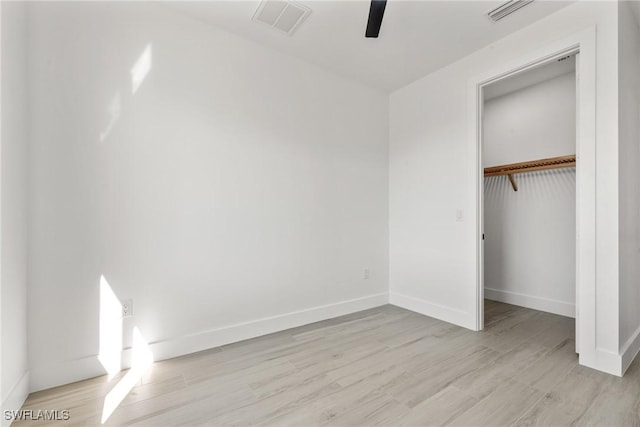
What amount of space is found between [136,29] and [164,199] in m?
1.25

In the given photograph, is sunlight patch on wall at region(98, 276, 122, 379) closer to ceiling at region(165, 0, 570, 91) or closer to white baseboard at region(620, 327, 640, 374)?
ceiling at region(165, 0, 570, 91)

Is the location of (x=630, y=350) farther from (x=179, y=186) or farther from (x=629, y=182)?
(x=179, y=186)

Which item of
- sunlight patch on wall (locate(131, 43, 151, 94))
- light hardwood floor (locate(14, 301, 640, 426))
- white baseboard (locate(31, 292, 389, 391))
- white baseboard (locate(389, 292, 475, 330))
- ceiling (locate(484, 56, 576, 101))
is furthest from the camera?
ceiling (locate(484, 56, 576, 101))

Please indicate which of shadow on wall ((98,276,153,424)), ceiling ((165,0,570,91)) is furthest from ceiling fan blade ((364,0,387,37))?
shadow on wall ((98,276,153,424))

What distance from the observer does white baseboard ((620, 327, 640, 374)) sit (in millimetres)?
2066

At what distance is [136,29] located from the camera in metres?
2.18

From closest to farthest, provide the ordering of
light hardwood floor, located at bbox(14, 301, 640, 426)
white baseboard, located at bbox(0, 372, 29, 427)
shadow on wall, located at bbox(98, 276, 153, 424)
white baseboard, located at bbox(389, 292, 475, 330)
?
white baseboard, located at bbox(0, 372, 29, 427) < light hardwood floor, located at bbox(14, 301, 640, 426) < shadow on wall, located at bbox(98, 276, 153, 424) < white baseboard, located at bbox(389, 292, 475, 330)

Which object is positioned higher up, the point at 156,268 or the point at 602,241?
the point at 602,241

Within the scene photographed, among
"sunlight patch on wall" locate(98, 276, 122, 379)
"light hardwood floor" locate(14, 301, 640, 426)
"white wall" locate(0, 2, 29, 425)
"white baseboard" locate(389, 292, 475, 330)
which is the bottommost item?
"light hardwood floor" locate(14, 301, 640, 426)

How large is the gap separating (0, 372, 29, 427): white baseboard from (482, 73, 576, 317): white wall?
445cm

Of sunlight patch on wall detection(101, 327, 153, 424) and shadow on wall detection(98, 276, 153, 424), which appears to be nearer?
sunlight patch on wall detection(101, 327, 153, 424)

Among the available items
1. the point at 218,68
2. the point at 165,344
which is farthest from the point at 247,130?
the point at 165,344

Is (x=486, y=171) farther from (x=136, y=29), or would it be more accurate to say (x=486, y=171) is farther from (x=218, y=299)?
(x=136, y=29)

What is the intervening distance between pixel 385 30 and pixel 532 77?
1945 mm
